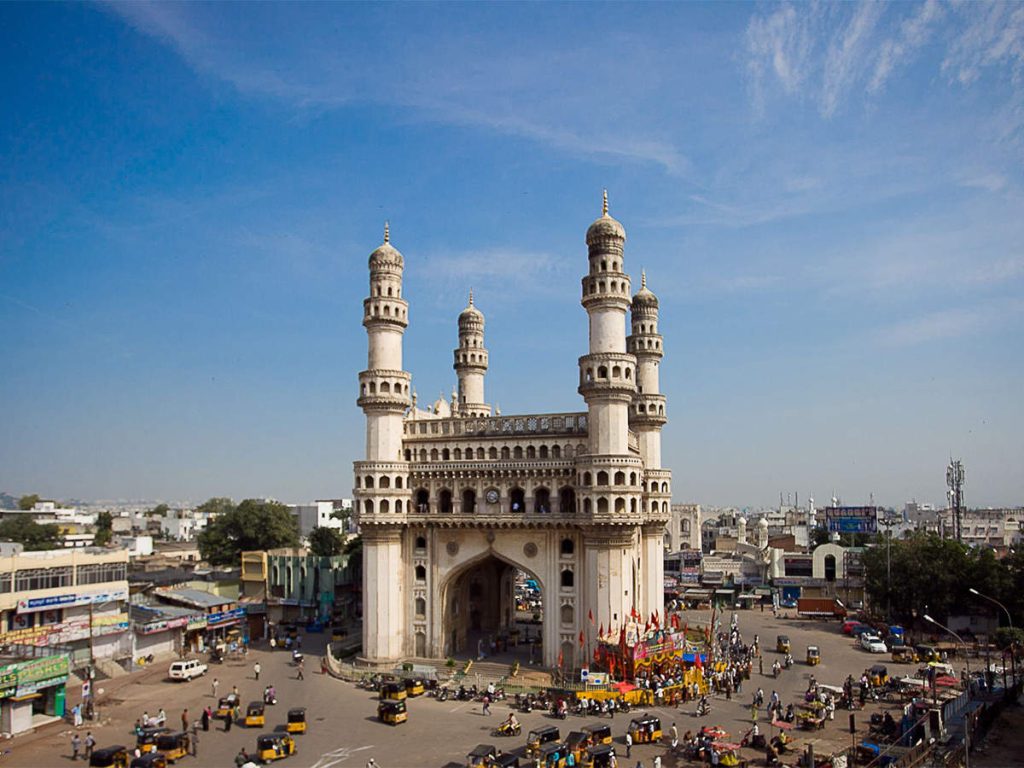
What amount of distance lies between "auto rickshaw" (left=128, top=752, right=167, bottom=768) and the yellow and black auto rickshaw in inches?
403

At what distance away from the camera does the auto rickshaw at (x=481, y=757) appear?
2958cm

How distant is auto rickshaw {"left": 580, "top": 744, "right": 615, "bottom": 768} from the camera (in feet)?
99.4

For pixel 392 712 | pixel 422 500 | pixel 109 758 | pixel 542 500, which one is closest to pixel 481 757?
pixel 392 712

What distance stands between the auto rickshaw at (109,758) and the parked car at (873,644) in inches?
1798

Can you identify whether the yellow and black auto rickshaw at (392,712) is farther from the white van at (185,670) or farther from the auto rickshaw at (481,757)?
the white van at (185,670)

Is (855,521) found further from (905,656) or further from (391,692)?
(391,692)

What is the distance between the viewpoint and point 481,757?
30125mm

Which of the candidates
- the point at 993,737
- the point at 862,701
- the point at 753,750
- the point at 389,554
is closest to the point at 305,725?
the point at 389,554

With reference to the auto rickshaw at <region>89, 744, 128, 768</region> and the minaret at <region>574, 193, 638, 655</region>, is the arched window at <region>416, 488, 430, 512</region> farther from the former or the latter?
the auto rickshaw at <region>89, 744, 128, 768</region>

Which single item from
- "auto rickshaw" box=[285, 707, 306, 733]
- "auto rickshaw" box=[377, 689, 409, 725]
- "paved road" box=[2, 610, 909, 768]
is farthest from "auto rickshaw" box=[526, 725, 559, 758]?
"auto rickshaw" box=[285, 707, 306, 733]

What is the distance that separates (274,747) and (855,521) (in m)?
76.1

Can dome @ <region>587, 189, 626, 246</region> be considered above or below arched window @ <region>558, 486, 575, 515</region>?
above

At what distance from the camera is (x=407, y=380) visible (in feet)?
171

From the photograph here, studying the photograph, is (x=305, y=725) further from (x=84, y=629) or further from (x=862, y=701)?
(x=862, y=701)
